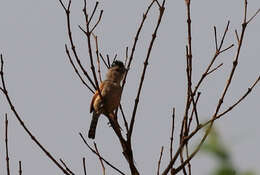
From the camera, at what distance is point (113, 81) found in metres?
9.42

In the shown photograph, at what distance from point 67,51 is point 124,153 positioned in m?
1.25

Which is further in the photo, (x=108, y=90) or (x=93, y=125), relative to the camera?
(x=93, y=125)

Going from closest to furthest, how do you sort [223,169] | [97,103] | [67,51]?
1. [223,169]
2. [67,51]
3. [97,103]

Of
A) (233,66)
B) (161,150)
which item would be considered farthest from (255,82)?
(161,150)

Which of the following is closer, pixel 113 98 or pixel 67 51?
pixel 67 51

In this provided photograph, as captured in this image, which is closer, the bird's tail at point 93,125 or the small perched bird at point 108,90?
the small perched bird at point 108,90

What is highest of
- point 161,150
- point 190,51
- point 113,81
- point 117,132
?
point 113,81

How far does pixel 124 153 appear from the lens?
4.48 meters

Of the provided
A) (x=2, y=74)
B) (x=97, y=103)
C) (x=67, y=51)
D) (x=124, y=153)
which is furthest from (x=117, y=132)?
(x=97, y=103)

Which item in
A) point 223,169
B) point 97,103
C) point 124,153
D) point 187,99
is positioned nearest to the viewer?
point 223,169

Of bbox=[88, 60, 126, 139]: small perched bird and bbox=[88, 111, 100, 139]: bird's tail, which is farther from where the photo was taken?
bbox=[88, 111, 100, 139]: bird's tail

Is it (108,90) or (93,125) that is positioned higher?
(108,90)

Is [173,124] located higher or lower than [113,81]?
lower

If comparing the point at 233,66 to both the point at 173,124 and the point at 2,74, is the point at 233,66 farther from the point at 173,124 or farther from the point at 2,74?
the point at 2,74
